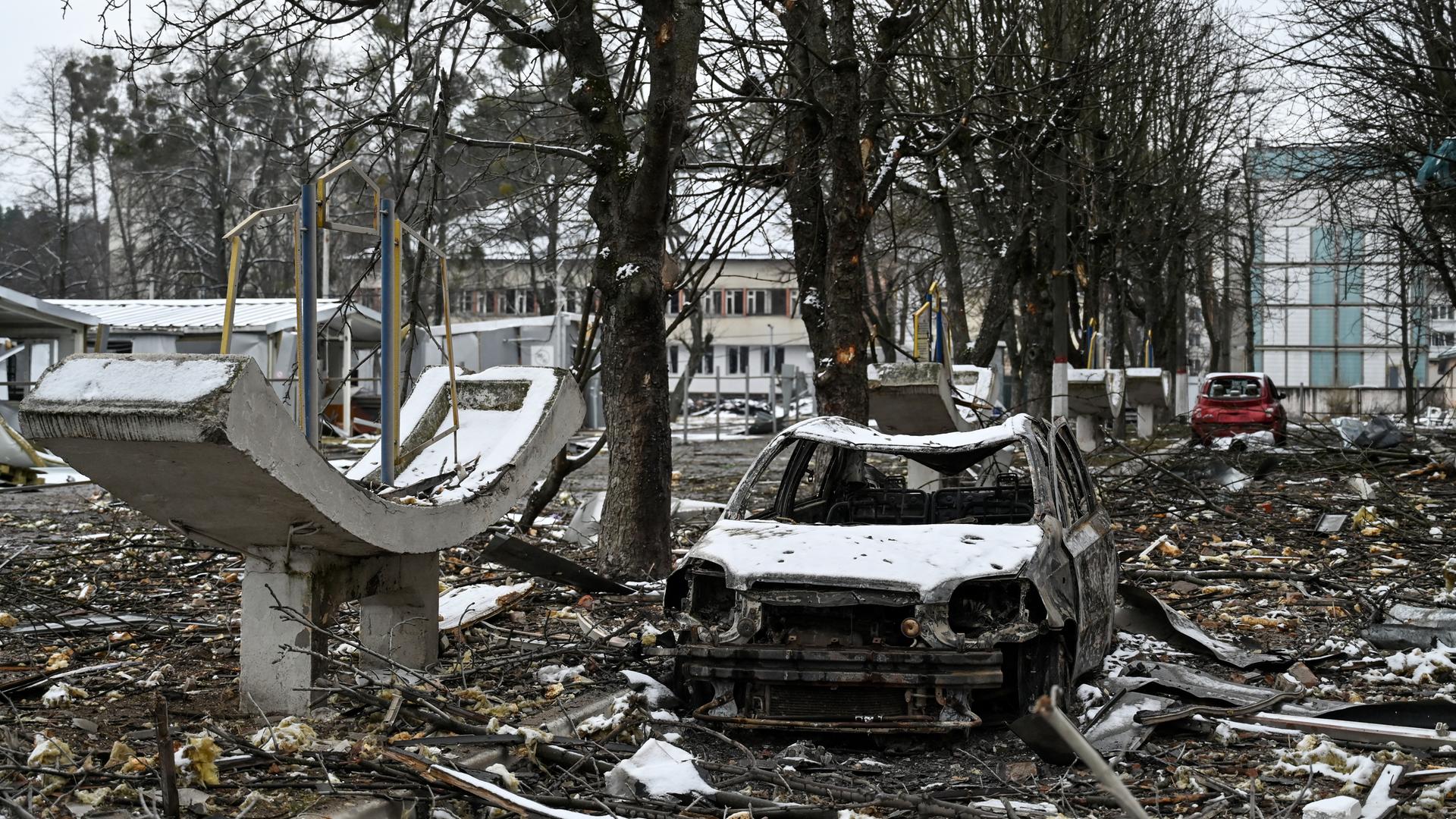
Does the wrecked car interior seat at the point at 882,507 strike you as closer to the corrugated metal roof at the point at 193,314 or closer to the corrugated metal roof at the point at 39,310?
the corrugated metal roof at the point at 39,310

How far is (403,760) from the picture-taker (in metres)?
5.29

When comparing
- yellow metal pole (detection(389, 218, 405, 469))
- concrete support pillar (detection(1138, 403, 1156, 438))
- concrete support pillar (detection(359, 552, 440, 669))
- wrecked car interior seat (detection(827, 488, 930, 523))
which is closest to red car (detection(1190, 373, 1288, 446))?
concrete support pillar (detection(1138, 403, 1156, 438))

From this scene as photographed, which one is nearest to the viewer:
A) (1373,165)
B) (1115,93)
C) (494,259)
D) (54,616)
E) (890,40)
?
(54,616)

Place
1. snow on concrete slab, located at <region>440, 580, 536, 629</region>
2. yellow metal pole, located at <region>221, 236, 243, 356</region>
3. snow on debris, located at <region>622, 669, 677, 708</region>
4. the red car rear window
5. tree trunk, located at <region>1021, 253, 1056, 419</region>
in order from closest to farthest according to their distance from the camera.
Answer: yellow metal pole, located at <region>221, 236, 243, 356</region> → snow on debris, located at <region>622, 669, 677, 708</region> → snow on concrete slab, located at <region>440, 580, 536, 629</region> → tree trunk, located at <region>1021, 253, 1056, 419</region> → the red car rear window

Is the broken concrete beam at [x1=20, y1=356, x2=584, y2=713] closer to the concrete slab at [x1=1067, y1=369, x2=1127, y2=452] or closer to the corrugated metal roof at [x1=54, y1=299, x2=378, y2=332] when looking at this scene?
the concrete slab at [x1=1067, y1=369, x2=1127, y2=452]

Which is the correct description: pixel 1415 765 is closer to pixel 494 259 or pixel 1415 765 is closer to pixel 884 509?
pixel 884 509

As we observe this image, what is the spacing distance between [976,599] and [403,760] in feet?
9.07

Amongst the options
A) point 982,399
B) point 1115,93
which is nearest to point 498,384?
point 982,399

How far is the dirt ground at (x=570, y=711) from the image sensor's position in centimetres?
523

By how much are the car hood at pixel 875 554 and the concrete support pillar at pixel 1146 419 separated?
26.8 m

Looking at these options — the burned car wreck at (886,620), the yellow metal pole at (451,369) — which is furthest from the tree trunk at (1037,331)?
the burned car wreck at (886,620)

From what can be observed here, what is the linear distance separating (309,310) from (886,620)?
303 centimetres

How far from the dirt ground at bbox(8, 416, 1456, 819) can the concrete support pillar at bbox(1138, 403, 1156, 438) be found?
20.3m

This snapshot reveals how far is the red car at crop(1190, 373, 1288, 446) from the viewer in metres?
28.0
